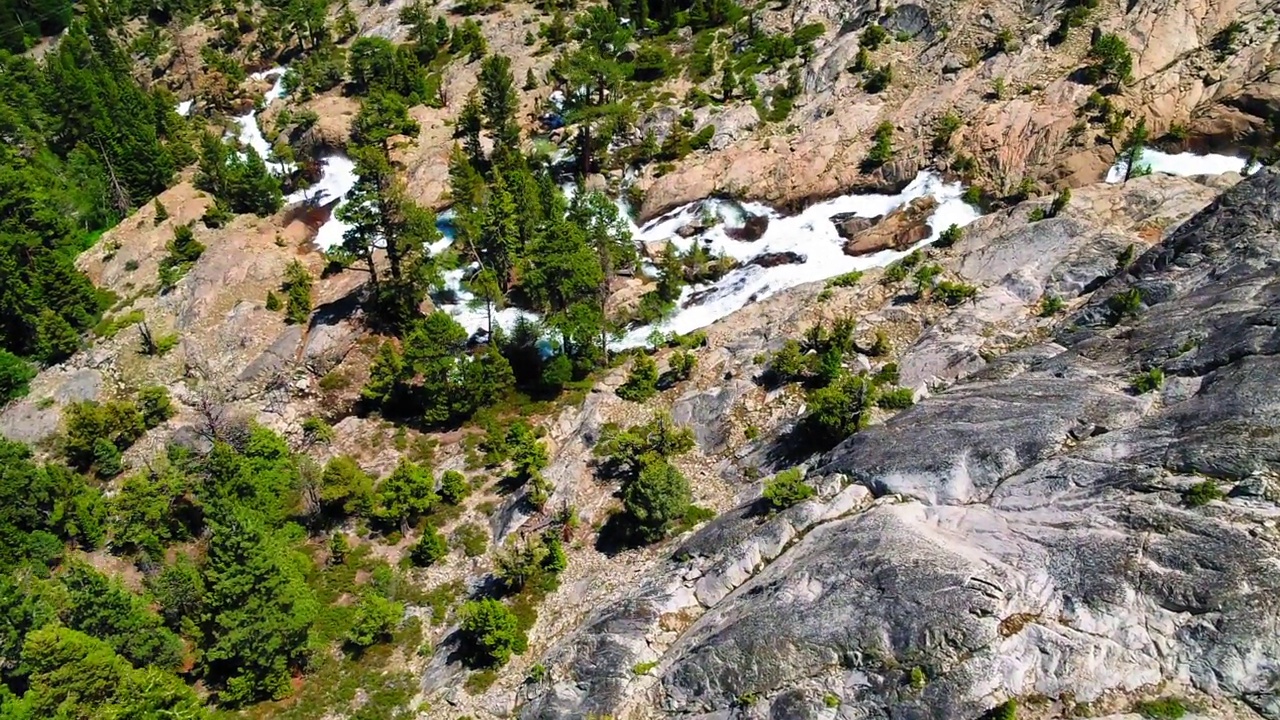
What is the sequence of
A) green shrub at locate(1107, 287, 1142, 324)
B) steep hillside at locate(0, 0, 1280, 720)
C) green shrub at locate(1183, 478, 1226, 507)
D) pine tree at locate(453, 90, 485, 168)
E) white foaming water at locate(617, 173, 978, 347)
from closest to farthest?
1. green shrub at locate(1183, 478, 1226, 507)
2. steep hillside at locate(0, 0, 1280, 720)
3. green shrub at locate(1107, 287, 1142, 324)
4. white foaming water at locate(617, 173, 978, 347)
5. pine tree at locate(453, 90, 485, 168)

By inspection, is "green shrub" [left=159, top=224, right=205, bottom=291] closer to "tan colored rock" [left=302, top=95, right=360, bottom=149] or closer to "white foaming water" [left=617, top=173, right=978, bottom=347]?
"tan colored rock" [left=302, top=95, right=360, bottom=149]

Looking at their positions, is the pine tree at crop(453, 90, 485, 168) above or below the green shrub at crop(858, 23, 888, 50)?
below

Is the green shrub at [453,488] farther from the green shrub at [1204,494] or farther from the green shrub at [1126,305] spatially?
the green shrub at [1126,305]

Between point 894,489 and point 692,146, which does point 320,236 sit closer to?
point 692,146

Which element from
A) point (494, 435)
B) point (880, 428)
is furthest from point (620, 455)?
point (880, 428)


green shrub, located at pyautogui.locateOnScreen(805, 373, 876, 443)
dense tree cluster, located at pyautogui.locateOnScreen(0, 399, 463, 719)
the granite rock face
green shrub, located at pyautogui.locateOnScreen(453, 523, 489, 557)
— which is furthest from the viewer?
green shrub, located at pyautogui.locateOnScreen(453, 523, 489, 557)

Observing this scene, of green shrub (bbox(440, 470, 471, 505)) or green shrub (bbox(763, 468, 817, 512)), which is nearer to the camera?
green shrub (bbox(763, 468, 817, 512))

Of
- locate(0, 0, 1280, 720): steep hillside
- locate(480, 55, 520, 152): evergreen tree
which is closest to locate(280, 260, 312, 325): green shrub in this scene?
locate(0, 0, 1280, 720): steep hillside
